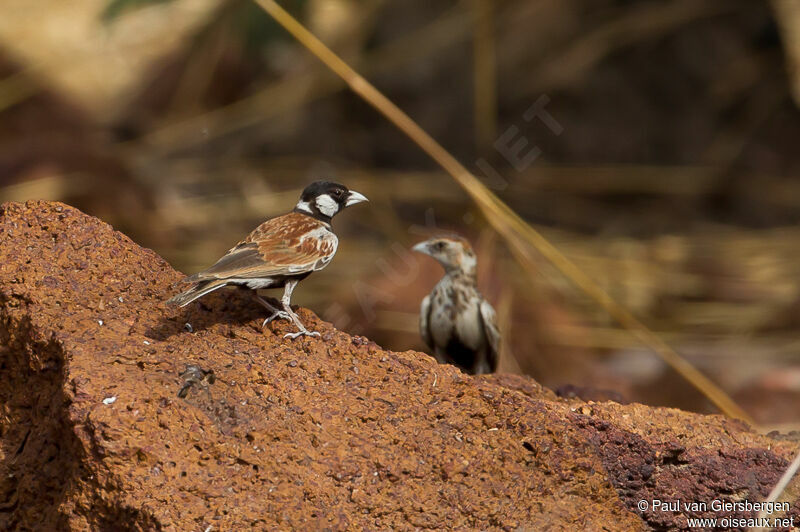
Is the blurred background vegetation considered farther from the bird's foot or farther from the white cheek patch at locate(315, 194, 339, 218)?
the bird's foot

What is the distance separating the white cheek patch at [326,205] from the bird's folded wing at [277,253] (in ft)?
0.63

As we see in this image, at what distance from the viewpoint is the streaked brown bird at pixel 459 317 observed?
18.1 ft

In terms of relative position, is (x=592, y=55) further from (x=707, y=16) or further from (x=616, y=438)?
(x=616, y=438)

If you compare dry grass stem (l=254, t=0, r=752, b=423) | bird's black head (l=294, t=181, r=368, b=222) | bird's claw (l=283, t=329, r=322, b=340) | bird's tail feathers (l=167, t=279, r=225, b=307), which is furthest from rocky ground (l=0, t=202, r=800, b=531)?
dry grass stem (l=254, t=0, r=752, b=423)

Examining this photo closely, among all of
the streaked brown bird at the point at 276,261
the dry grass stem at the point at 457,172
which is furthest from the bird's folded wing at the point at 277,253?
the dry grass stem at the point at 457,172

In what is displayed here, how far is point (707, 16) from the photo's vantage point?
9.26m

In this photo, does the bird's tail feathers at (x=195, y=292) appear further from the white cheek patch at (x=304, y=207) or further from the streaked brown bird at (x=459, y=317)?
the streaked brown bird at (x=459, y=317)

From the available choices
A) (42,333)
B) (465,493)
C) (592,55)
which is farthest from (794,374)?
(42,333)

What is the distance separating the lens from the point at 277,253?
3.31 metres

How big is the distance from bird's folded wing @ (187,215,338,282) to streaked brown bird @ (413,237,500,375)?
2096 millimetres

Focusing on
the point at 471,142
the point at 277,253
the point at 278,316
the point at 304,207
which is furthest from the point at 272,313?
the point at 471,142

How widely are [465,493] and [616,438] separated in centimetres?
47

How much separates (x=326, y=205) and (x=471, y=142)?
545 cm

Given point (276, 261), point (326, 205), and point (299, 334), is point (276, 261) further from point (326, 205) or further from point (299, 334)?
point (326, 205)
